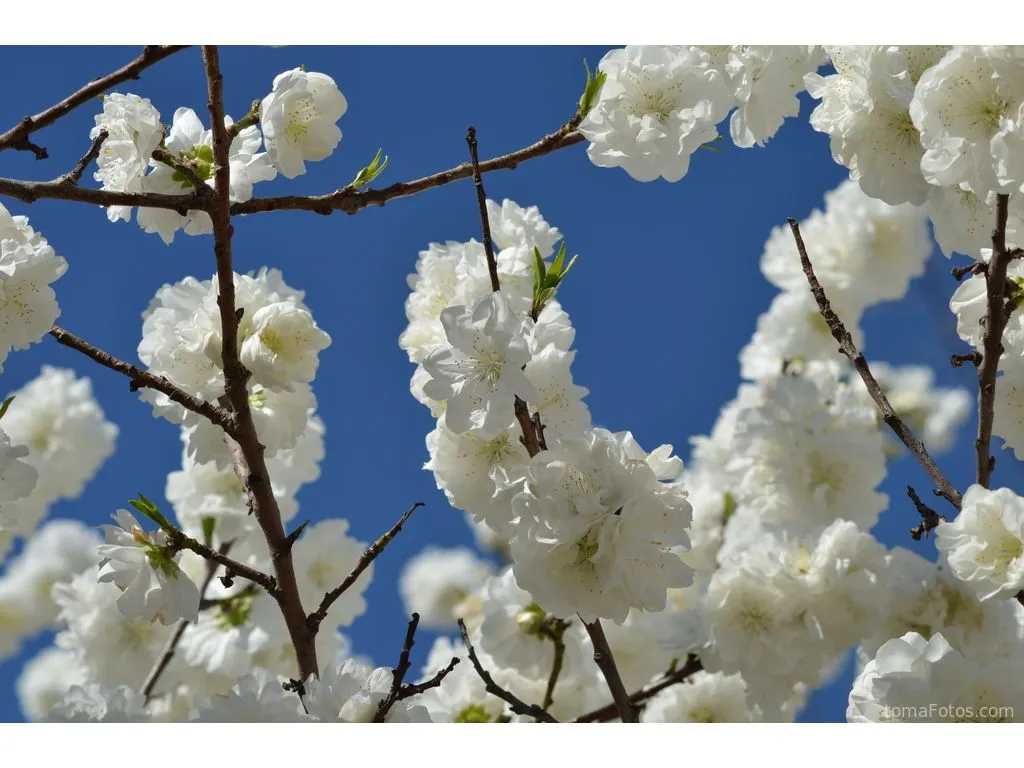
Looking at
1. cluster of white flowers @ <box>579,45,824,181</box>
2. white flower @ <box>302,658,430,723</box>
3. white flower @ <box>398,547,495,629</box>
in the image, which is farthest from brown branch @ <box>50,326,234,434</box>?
white flower @ <box>398,547,495,629</box>

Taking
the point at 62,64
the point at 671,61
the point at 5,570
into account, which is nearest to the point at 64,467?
the point at 5,570

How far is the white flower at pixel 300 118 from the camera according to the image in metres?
1.49

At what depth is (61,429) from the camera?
10.6ft

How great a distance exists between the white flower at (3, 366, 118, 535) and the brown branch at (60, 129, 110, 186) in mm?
1917

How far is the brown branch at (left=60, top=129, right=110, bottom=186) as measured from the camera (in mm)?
1304

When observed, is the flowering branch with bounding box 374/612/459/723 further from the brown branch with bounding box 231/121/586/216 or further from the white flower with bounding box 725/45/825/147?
the white flower with bounding box 725/45/825/147

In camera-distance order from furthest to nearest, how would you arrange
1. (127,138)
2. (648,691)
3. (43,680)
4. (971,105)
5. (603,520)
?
(43,680)
(648,691)
(127,138)
(971,105)
(603,520)

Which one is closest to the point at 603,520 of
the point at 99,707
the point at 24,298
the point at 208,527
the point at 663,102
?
the point at 663,102

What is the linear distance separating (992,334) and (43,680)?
3607 millimetres

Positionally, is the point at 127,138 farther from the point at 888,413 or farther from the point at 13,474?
the point at 888,413

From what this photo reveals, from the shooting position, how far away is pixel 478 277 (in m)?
1.57

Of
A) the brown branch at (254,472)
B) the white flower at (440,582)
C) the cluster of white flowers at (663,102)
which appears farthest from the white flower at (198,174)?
the white flower at (440,582)

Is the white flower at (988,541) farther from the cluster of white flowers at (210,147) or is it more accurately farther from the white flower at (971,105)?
the cluster of white flowers at (210,147)
